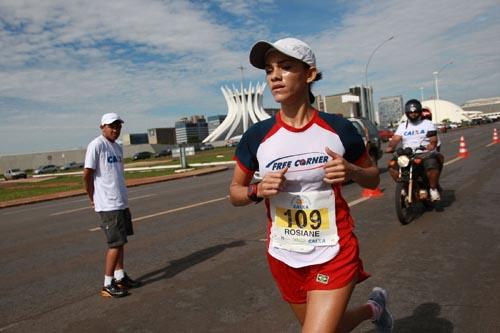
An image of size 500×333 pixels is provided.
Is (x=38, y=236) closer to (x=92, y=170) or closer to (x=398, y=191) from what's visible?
(x=92, y=170)

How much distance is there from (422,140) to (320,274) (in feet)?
19.9

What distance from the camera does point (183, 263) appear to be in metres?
5.74

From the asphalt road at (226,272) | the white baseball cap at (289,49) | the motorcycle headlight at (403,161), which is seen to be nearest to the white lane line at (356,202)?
the asphalt road at (226,272)

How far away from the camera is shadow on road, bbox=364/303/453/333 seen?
11.0 ft

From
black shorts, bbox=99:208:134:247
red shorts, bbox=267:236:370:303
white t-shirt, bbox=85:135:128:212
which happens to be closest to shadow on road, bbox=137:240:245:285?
black shorts, bbox=99:208:134:247

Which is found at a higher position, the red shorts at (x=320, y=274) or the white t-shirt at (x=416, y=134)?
the white t-shirt at (x=416, y=134)

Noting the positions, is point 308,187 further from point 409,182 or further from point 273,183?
point 409,182

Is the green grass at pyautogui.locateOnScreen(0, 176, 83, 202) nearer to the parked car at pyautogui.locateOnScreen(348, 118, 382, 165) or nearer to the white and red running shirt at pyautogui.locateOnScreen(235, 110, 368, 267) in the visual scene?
the parked car at pyautogui.locateOnScreen(348, 118, 382, 165)

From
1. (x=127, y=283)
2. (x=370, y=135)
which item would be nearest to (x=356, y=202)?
(x=127, y=283)

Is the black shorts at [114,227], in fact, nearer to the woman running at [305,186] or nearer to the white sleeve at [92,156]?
the white sleeve at [92,156]

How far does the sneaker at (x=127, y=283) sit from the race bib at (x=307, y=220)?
3023mm

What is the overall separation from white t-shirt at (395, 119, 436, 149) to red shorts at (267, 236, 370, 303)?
5803 mm

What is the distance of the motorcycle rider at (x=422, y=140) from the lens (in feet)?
24.8

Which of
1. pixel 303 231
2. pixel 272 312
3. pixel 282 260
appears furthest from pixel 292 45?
pixel 272 312
